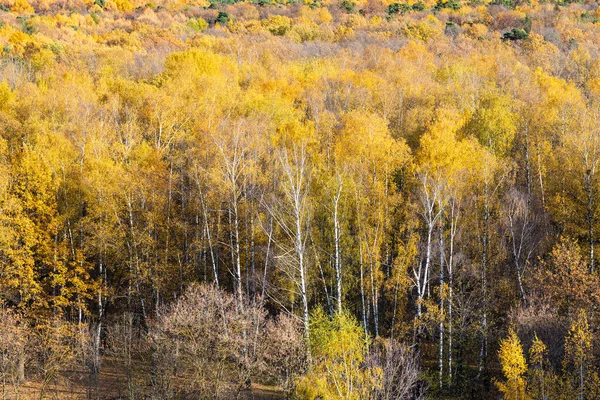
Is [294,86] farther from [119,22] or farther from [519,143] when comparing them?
[119,22]

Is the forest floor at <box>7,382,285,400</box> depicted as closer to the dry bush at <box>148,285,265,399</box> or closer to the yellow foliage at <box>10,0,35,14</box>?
the dry bush at <box>148,285,265,399</box>

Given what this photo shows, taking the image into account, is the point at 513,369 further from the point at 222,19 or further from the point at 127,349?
the point at 222,19

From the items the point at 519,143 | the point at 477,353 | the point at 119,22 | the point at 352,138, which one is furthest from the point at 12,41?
the point at 477,353

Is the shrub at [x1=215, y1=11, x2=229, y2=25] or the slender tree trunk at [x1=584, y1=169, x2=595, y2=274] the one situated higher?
the shrub at [x1=215, y1=11, x2=229, y2=25]

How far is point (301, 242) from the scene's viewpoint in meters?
30.9

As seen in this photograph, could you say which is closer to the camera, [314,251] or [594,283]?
[594,283]

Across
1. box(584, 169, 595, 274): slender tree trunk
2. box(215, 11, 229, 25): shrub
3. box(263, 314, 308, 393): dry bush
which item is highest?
box(215, 11, 229, 25): shrub

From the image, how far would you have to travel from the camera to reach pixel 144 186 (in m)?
35.1

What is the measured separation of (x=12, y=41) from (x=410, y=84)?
66.9 meters

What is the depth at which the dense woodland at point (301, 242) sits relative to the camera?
2519 centimetres

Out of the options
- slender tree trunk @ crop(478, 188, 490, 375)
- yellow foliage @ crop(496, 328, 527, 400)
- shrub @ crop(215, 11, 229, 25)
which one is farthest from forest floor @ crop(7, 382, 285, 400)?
shrub @ crop(215, 11, 229, 25)

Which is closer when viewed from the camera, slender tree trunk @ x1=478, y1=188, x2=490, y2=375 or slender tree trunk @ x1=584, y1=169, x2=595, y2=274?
slender tree trunk @ x1=584, y1=169, x2=595, y2=274

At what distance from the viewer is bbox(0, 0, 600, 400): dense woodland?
82.6 feet

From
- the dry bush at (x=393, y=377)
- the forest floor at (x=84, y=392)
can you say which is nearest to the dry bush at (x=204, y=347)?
the forest floor at (x=84, y=392)
